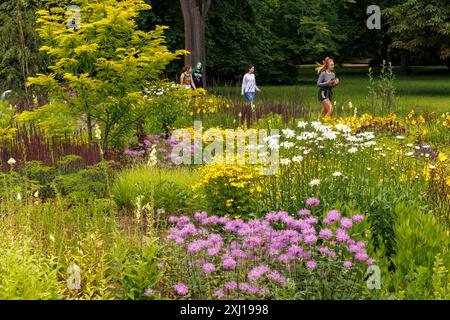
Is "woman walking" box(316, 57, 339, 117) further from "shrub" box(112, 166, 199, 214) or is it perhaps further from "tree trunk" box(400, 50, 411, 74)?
"tree trunk" box(400, 50, 411, 74)

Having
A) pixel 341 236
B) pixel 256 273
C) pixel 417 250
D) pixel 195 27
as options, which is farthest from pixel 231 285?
pixel 195 27

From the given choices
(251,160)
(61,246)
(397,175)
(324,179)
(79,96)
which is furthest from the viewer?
(79,96)

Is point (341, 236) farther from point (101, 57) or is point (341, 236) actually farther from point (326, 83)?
point (326, 83)

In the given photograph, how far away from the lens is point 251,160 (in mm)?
8344

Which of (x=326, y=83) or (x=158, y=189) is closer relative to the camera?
(x=158, y=189)

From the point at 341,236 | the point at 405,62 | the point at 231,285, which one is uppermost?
the point at 341,236

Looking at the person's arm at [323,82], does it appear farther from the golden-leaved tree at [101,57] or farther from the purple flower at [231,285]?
the purple flower at [231,285]

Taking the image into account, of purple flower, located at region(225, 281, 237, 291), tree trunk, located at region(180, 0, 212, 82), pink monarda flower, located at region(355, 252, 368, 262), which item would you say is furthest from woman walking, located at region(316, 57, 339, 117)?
purple flower, located at region(225, 281, 237, 291)

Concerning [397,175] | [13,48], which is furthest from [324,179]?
[13,48]

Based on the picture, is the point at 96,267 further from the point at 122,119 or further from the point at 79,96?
the point at 122,119

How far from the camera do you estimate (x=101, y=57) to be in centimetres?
1052

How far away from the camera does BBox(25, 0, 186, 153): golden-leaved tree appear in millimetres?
10367

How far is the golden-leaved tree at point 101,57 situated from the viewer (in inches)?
408
